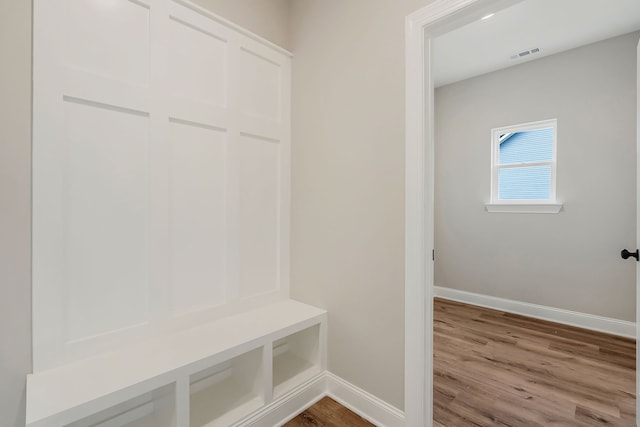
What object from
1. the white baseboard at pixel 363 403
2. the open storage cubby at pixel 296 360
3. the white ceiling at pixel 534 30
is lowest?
the white baseboard at pixel 363 403

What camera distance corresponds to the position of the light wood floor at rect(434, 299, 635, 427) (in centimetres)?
171

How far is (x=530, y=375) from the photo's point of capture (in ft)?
6.95

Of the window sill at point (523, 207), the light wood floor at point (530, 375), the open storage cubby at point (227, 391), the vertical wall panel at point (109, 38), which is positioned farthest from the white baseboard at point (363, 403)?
the window sill at point (523, 207)

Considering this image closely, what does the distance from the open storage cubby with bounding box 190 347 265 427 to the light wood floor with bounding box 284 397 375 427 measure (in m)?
0.28

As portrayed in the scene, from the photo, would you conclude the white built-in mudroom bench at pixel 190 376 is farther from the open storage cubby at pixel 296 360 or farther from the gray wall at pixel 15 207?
the gray wall at pixel 15 207

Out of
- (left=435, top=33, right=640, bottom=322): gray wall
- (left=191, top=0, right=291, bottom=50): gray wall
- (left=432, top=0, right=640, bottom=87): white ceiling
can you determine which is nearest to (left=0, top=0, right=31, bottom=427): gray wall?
(left=191, top=0, right=291, bottom=50): gray wall

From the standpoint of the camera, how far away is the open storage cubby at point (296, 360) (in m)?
1.76

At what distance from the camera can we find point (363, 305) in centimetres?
174

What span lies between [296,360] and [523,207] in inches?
117

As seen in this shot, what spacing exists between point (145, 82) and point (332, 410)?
213 centimetres

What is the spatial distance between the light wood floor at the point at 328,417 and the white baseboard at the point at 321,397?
3 cm

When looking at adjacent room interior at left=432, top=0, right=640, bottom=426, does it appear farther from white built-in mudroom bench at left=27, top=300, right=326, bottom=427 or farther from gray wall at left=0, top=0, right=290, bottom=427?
gray wall at left=0, top=0, right=290, bottom=427

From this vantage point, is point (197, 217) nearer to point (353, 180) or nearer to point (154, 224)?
point (154, 224)

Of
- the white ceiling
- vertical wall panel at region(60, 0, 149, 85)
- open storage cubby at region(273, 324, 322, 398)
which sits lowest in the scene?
open storage cubby at region(273, 324, 322, 398)
